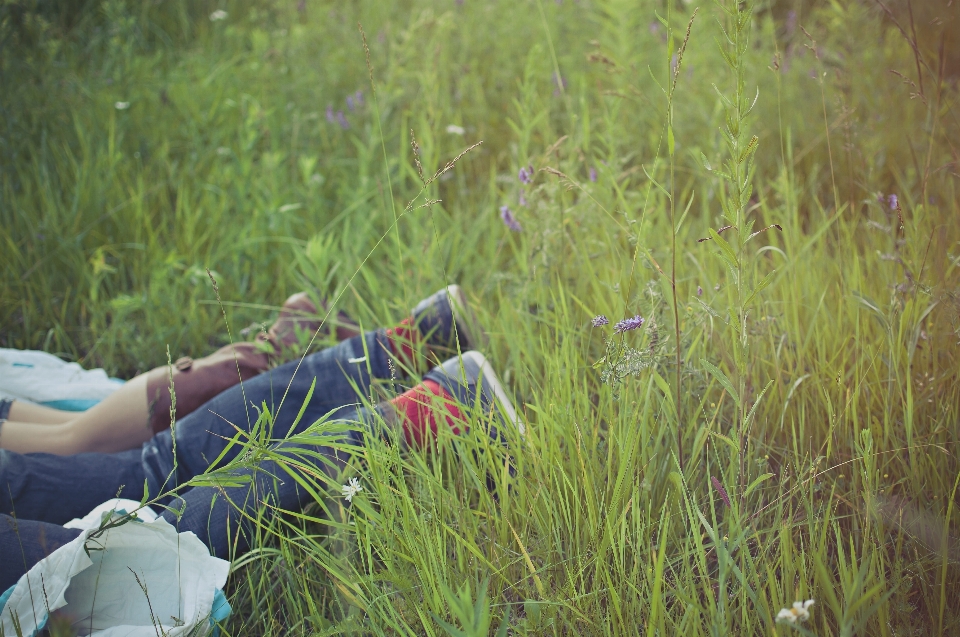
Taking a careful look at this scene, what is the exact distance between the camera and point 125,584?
138 centimetres

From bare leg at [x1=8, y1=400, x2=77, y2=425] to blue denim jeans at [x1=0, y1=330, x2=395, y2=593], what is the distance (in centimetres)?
31

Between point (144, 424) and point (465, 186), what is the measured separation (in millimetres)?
1585

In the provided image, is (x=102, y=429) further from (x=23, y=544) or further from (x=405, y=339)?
(x=405, y=339)

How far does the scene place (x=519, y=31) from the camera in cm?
359

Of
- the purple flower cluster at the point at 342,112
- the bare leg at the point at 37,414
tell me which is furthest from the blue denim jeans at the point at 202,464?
the purple flower cluster at the point at 342,112

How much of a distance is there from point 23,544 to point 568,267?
1.45 m

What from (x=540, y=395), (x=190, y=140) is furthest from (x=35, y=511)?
(x=190, y=140)

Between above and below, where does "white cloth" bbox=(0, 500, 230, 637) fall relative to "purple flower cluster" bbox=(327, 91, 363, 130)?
below

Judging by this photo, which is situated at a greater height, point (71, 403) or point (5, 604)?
point (5, 604)

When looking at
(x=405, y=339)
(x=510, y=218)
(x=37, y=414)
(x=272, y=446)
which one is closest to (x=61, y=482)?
(x=37, y=414)

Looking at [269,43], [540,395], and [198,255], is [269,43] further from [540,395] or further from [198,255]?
[540,395]

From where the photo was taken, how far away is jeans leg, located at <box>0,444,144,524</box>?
1.67 metres

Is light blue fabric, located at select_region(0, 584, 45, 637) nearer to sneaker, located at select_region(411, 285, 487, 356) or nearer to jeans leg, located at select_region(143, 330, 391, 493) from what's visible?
jeans leg, located at select_region(143, 330, 391, 493)

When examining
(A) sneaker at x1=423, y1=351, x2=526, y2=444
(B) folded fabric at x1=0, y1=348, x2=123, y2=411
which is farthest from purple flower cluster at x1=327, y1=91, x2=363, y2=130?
(A) sneaker at x1=423, y1=351, x2=526, y2=444
